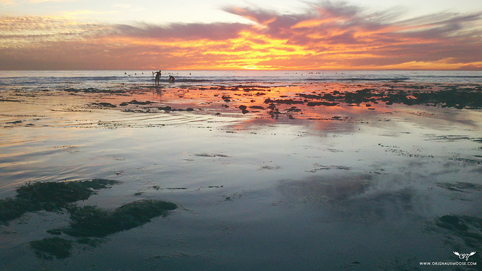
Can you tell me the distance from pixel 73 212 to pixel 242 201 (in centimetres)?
343

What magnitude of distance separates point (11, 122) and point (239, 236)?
1640 centimetres

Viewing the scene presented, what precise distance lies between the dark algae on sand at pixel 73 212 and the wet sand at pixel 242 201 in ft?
0.09

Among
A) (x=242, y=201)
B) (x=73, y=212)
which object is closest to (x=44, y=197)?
(x=73, y=212)

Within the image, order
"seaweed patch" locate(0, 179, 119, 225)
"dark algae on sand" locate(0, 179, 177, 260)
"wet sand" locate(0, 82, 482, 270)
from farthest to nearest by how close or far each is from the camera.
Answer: "seaweed patch" locate(0, 179, 119, 225)
"dark algae on sand" locate(0, 179, 177, 260)
"wet sand" locate(0, 82, 482, 270)

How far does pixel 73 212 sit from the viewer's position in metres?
5.98

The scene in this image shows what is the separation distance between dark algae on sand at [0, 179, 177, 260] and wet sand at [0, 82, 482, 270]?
0.03 meters

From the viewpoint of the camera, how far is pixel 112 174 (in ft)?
27.1

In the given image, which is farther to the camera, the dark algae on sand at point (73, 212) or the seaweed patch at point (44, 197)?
the seaweed patch at point (44, 197)

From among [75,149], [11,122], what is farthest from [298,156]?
[11,122]

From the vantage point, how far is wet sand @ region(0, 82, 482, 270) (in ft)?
15.7

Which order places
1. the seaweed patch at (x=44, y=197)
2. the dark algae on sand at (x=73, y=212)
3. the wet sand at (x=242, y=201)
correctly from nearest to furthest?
the wet sand at (x=242, y=201) → the dark algae on sand at (x=73, y=212) → the seaweed patch at (x=44, y=197)

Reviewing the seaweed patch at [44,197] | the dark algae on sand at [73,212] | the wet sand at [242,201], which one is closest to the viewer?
the wet sand at [242,201]

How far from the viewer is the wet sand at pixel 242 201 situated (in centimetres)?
478

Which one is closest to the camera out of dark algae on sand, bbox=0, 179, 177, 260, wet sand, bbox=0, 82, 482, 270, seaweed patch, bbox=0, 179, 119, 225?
wet sand, bbox=0, 82, 482, 270
